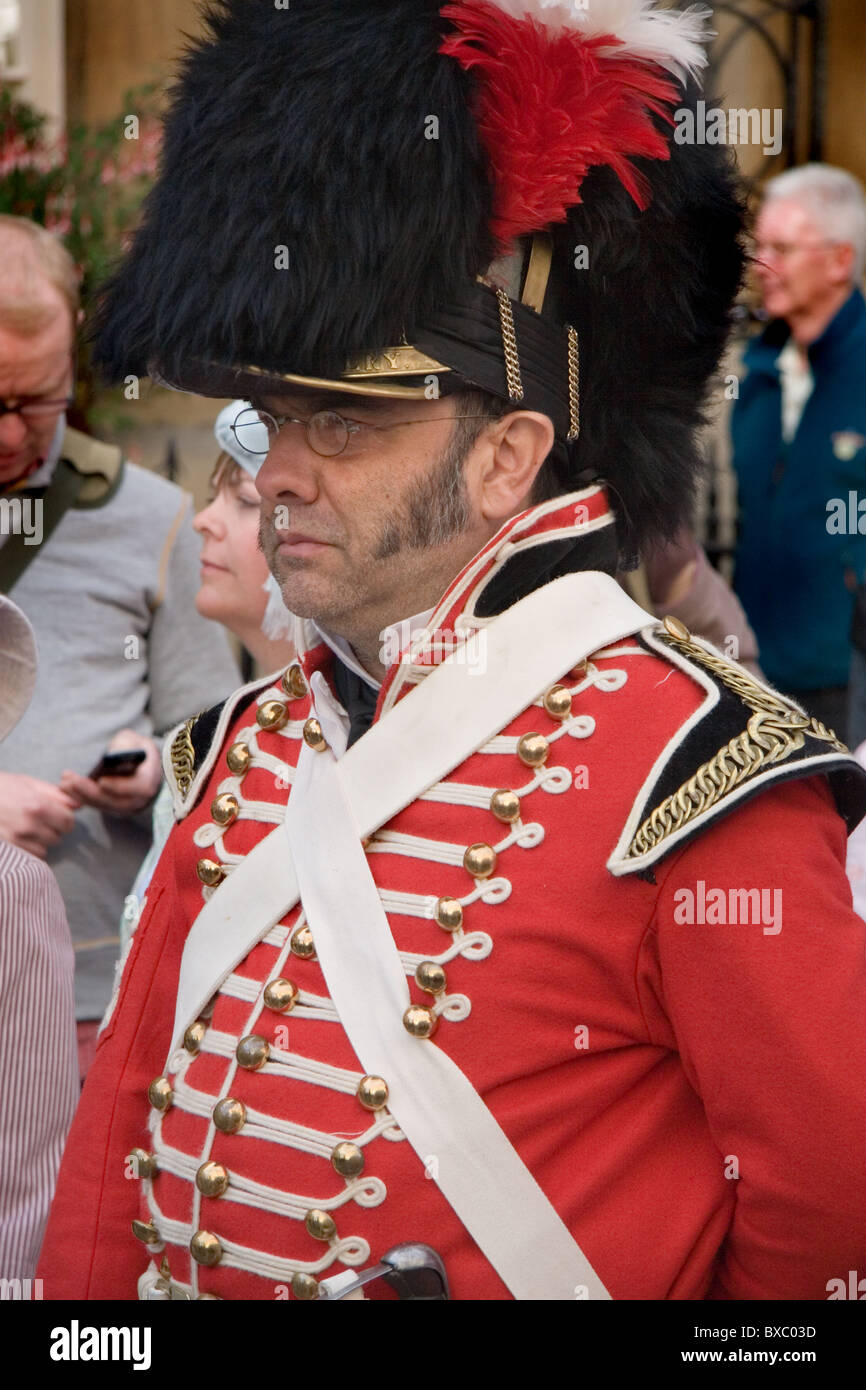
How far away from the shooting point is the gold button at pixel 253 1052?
2.01m

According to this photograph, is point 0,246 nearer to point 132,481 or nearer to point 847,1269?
point 132,481

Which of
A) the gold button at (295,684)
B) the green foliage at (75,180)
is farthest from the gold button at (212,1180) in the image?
the green foliage at (75,180)

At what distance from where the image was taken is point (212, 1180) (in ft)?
6.59

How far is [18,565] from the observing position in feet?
12.3

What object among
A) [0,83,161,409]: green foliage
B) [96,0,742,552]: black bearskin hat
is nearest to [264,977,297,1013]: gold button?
[96,0,742,552]: black bearskin hat

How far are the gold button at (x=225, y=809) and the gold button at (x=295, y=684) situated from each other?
0.57ft

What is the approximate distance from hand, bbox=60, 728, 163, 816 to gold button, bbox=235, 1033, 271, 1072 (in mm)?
1572

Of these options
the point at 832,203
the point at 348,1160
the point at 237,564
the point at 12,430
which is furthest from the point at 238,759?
the point at 832,203

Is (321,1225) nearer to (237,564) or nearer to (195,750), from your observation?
(195,750)

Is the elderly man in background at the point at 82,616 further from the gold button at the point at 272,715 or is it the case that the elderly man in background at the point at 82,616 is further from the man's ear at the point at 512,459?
the man's ear at the point at 512,459
